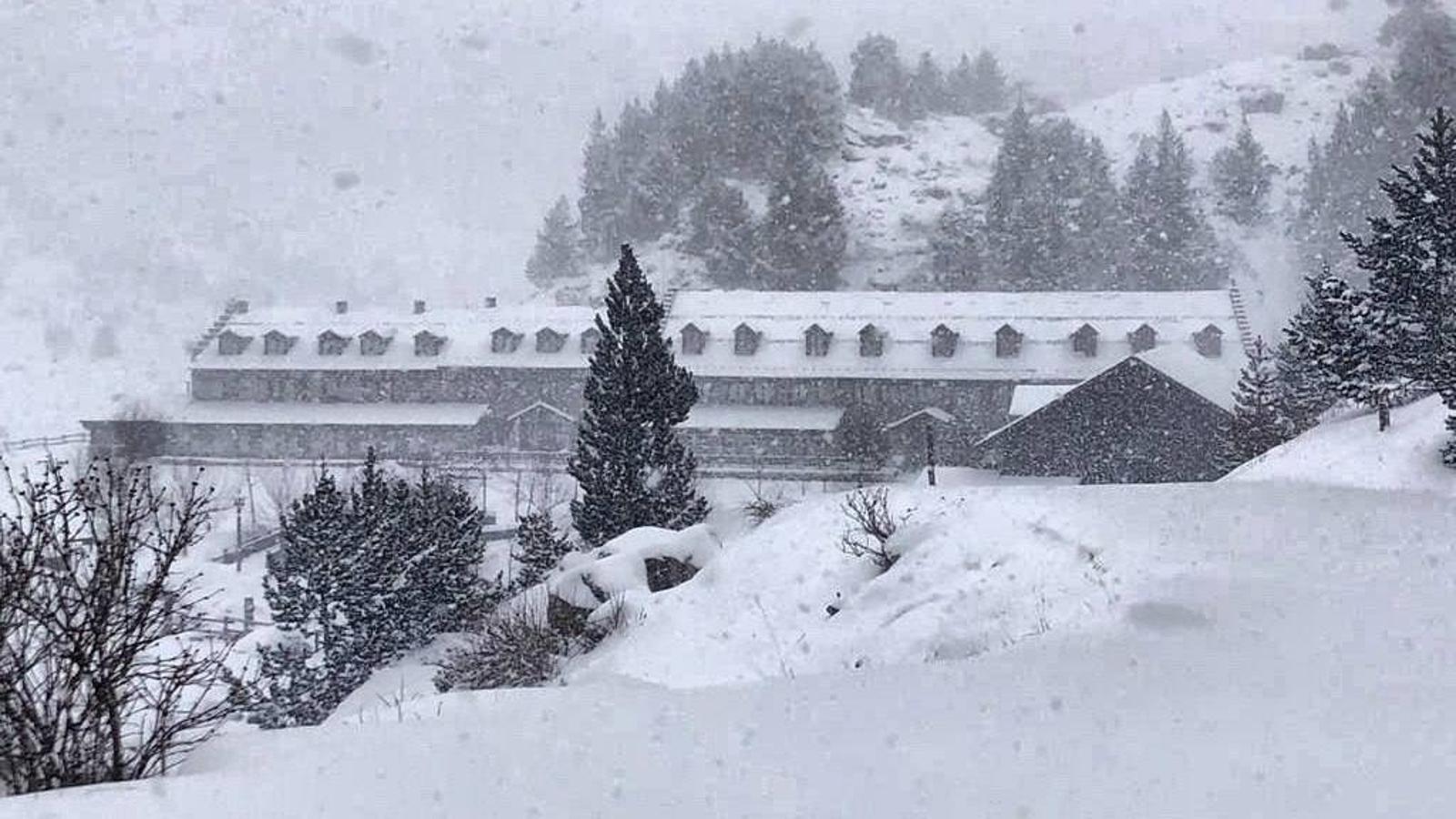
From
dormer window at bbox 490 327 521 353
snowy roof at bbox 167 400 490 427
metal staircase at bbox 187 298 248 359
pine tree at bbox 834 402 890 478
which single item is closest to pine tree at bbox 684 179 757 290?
dormer window at bbox 490 327 521 353

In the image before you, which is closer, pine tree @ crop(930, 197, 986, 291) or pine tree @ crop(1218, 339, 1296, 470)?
pine tree @ crop(1218, 339, 1296, 470)

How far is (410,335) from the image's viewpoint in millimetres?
70688

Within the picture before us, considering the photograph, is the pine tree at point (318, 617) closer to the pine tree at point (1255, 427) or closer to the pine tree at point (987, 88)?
the pine tree at point (1255, 427)

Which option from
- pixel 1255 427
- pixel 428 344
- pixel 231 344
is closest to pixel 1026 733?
pixel 1255 427

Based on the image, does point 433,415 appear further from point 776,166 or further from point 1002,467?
point 776,166

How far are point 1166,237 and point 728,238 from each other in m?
34.8

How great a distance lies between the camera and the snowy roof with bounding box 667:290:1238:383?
6250 centimetres

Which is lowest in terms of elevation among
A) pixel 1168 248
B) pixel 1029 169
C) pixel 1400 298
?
pixel 1400 298

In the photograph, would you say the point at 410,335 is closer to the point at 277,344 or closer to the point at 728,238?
the point at 277,344

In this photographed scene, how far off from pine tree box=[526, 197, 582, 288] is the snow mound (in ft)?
277

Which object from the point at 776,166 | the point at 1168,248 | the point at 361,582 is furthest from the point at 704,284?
the point at 361,582

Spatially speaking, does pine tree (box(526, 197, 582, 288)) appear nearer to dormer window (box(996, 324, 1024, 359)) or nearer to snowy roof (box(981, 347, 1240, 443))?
dormer window (box(996, 324, 1024, 359))

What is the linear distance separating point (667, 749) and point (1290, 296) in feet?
317

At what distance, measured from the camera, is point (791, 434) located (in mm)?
60562
